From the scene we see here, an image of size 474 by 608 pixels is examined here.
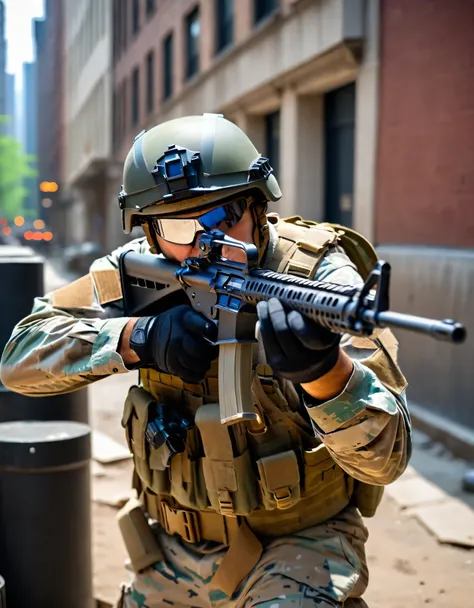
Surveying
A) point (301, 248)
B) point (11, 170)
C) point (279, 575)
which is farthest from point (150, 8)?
point (11, 170)

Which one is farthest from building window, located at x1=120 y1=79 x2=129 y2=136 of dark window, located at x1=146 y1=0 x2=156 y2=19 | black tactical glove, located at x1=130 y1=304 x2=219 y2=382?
black tactical glove, located at x1=130 y1=304 x2=219 y2=382

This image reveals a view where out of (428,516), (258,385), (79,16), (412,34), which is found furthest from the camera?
(79,16)

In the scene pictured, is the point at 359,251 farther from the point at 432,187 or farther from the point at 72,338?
the point at 432,187

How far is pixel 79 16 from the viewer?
3841cm

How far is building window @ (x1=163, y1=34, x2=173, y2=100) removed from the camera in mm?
19406

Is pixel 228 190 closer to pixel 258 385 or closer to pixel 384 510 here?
pixel 258 385

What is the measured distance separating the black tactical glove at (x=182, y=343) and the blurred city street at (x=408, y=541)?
6.75 ft

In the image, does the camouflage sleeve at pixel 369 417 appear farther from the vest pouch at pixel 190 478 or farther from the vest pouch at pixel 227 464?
the vest pouch at pixel 190 478

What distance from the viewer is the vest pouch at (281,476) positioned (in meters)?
2.21

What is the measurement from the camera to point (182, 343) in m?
2.17

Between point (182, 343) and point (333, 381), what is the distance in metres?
0.49

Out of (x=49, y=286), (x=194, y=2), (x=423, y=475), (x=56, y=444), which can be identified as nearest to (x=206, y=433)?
(x=56, y=444)

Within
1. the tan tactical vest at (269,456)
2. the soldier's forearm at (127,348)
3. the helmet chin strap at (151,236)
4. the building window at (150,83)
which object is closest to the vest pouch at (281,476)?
the tan tactical vest at (269,456)

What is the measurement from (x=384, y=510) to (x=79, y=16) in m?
37.8
